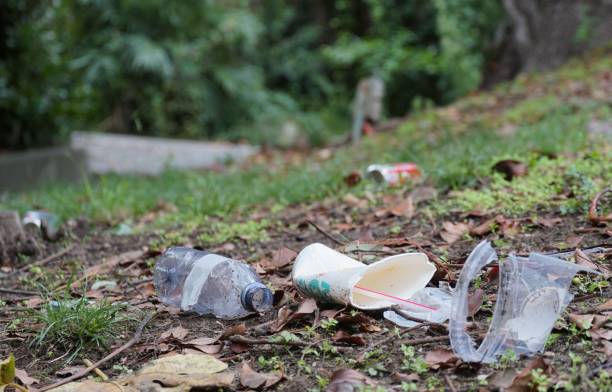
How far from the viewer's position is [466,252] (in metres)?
2.67

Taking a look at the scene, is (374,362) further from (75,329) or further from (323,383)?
(75,329)

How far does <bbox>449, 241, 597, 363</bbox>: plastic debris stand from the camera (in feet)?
5.89

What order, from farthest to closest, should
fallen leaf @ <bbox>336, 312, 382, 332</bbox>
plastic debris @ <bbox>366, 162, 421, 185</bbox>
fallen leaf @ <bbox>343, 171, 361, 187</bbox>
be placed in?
fallen leaf @ <bbox>343, 171, 361, 187</bbox> < plastic debris @ <bbox>366, 162, 421, 185</bbox> < fallen leaf @ <bbox>336, 312, 382, 332</bbox>

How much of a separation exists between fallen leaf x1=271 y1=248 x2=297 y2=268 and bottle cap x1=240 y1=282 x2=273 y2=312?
0.52 metres

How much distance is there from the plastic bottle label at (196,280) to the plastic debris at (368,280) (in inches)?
11.3

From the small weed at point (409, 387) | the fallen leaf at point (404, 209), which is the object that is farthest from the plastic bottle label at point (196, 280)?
the fallen leaf at point (404, 209)

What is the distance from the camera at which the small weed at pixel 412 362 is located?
1.78 metres

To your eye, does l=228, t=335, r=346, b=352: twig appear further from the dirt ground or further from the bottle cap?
the bottle cap

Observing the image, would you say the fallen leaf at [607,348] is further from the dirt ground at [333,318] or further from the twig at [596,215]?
the twig at [596,215]

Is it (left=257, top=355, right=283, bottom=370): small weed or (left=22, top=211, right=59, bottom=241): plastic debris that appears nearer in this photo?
(left=257, top=355, right=283, bottom=370): small weed

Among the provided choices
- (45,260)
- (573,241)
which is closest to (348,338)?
(573,241)

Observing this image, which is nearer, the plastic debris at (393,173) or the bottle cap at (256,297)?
the bottle cap at (256,297)

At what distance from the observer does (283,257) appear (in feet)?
9.42

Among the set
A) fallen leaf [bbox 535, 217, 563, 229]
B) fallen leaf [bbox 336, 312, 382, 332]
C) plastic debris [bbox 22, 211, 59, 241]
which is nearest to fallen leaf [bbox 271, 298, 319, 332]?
fallen leaf [bbox 336, 312, 382, 332]
